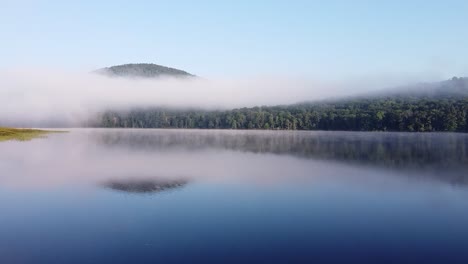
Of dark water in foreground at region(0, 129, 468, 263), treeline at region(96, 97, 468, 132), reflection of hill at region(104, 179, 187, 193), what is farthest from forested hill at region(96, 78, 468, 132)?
reflection of hill at region(104, 179, 187, 193)

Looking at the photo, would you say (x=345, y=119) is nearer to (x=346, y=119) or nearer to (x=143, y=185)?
(x=346, y=119)

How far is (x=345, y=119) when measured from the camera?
144500mm

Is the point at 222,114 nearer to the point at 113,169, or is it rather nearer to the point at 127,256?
the point at 113,169

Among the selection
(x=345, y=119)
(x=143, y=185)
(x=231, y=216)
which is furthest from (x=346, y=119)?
(x=231, y=216)

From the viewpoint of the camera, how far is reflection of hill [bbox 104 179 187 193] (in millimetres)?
24031

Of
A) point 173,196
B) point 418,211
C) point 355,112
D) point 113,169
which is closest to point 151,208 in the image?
Result: point 173,196

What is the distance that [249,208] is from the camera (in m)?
19.4

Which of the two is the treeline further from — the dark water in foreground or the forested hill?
the dark water in foreground

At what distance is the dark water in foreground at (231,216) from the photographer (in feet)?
43.2

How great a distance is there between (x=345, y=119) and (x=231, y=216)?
5243 inches

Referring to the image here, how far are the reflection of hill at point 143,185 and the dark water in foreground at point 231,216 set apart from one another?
0.07 metres

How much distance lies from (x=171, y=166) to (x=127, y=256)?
22743mm

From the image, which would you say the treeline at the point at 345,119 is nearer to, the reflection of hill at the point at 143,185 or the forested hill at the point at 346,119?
the forested hill at the point at 346,119

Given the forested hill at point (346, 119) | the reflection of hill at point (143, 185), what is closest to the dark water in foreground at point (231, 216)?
the reflection of hill at point (143, 185)
